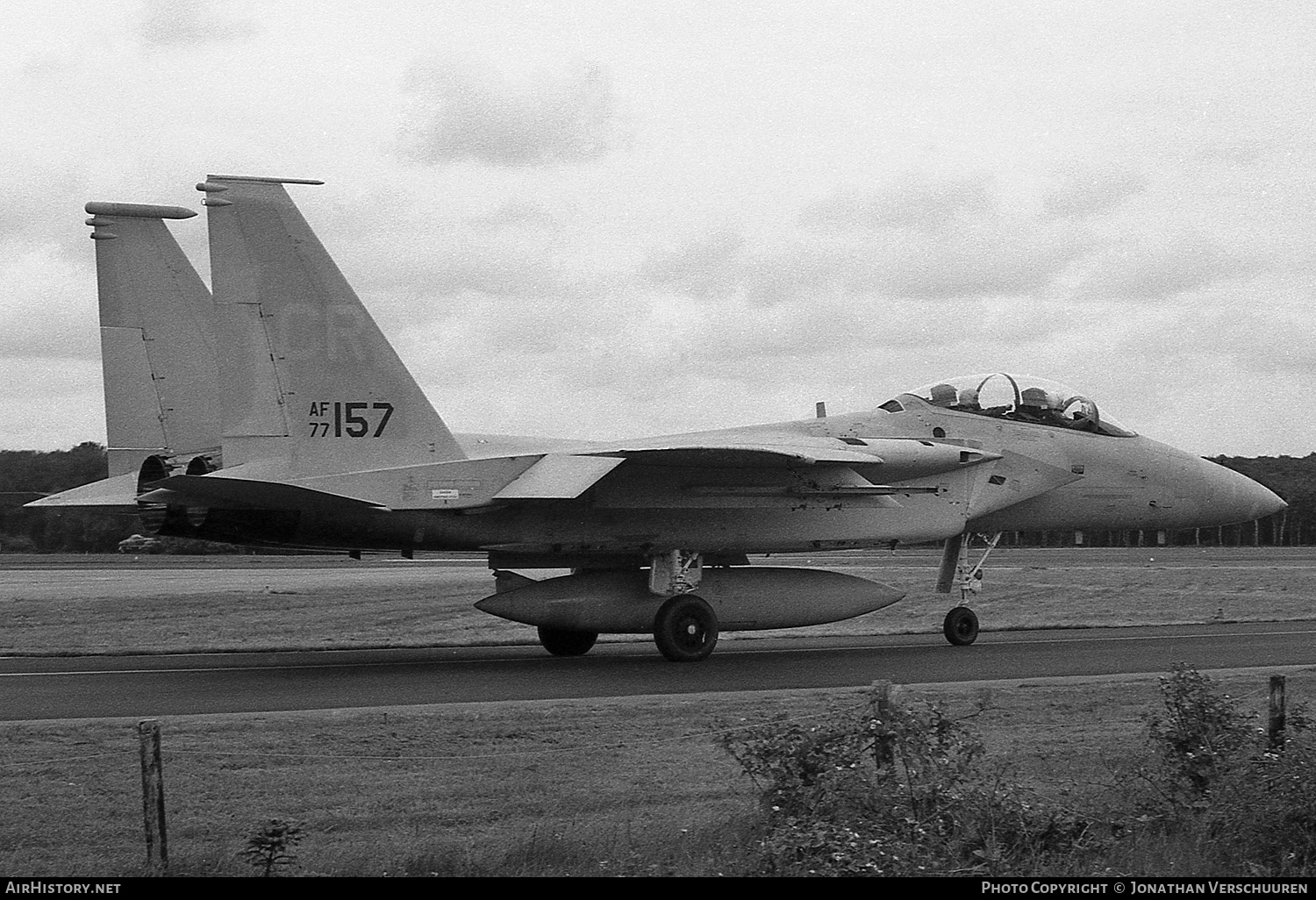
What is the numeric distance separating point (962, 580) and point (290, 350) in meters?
10.1

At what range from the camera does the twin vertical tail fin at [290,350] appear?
15.7 meters

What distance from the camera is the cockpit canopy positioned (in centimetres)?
2023

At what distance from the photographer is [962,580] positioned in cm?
2053

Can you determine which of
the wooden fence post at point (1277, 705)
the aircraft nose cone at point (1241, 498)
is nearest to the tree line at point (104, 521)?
the aircraft nose cone at point (1241, 498)

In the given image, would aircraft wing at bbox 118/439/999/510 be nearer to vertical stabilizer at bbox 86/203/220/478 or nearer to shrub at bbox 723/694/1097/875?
vertical stabilizer at bbox 86/203/220/478

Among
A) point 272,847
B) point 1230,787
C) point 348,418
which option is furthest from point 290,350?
point 1230,787

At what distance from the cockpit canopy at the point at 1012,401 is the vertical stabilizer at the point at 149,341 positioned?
956 cm

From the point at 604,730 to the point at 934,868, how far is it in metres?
4.66

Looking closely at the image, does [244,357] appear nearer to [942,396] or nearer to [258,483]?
[258,483]

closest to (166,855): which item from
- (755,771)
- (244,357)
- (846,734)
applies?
(755,771)

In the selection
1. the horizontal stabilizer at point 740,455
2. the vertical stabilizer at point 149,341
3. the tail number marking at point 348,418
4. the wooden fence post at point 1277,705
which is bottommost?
the wooden fence post at point 1277,705

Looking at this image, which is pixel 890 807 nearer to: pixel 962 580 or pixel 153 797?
pixel 153 797

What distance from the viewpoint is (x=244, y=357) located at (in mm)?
15867

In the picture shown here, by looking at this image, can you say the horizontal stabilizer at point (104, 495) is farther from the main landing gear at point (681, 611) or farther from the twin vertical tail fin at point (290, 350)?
the main landing gear at point (681, 611)
